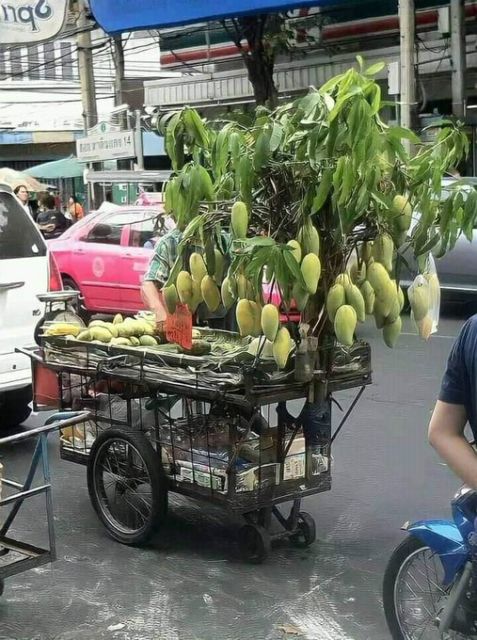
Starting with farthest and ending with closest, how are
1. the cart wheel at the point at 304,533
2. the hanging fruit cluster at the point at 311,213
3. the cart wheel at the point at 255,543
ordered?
the cart wheel at the point at 304,533 → the cart wheel at the point at 255,543 → the hanging fruit cluster at the point at 311,213

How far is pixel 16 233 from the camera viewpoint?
7.06 m

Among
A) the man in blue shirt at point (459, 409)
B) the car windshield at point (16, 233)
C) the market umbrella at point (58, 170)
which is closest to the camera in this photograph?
the man in blue shirt at point (459, 409)

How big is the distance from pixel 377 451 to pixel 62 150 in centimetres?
3010

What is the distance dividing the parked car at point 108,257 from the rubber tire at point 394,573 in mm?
9022

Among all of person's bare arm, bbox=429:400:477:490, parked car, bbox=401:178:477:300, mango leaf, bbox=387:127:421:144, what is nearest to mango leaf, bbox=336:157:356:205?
mango leaf, bbox=387:127:421:144

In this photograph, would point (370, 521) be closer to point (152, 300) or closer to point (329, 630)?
point (329, 630)

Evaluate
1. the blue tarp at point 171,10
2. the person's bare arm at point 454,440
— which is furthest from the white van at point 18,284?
the blue tarp at point 171,10

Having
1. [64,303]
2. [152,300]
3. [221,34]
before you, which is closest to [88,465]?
[152,300]

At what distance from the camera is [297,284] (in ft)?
13.9

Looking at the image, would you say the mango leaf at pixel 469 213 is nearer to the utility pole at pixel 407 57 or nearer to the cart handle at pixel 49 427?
the cart handle at pixel 49 427

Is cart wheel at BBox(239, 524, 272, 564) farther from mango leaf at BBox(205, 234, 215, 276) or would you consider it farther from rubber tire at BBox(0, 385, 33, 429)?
rubber tire at BBox(0, 385, 33, 429)

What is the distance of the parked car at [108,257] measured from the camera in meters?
12.6

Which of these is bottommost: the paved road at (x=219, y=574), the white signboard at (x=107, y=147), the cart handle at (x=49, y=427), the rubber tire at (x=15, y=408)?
the paved road at (x=219, y=574)

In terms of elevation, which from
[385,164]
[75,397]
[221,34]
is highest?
[221,34]
